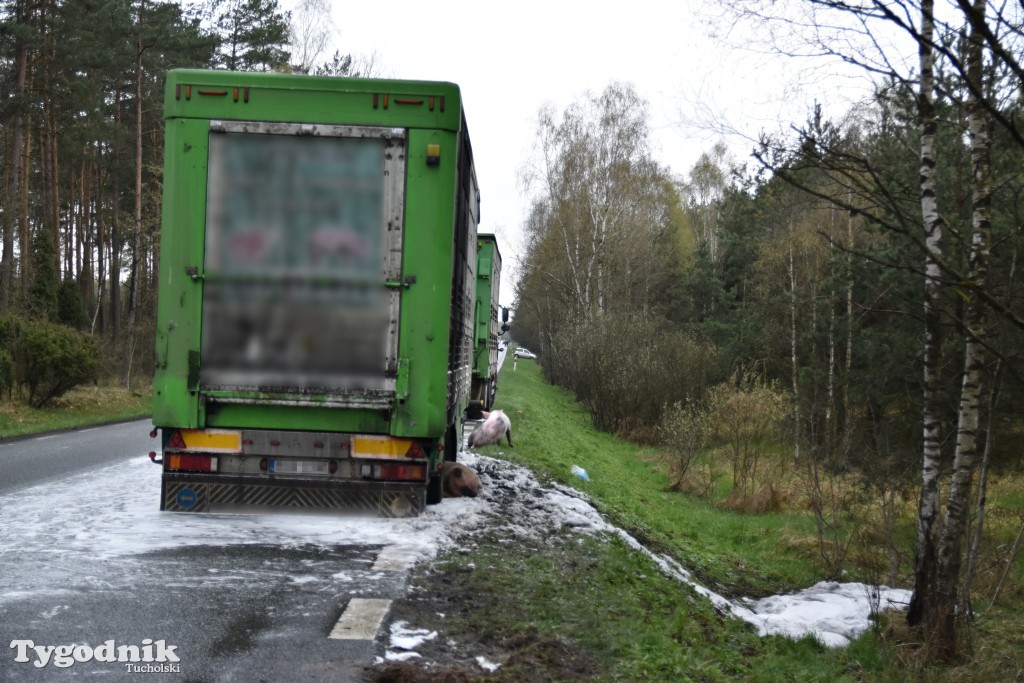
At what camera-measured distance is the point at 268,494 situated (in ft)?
25.3

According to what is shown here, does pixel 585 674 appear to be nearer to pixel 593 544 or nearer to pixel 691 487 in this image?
pixel 593 544

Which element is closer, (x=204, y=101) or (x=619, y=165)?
(x=204, y=101)

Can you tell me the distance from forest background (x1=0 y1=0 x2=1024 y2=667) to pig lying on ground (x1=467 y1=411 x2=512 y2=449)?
4.51 m

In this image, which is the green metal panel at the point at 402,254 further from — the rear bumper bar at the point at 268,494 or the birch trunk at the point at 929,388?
the birch trunk at the point at 929,388

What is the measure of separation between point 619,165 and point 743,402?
78.2 ft

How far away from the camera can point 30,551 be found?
670 centimetres

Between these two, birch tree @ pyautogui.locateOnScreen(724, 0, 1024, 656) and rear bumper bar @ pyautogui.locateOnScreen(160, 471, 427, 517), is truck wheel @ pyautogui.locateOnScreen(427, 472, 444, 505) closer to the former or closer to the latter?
rear bumper bar @ pyautogui.locateOnScreen(160, 471, 427, 517)

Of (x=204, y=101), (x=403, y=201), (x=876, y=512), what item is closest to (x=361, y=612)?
(x=403, y=201)

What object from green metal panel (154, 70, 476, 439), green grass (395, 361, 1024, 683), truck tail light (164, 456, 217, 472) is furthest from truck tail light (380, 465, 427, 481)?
truck tail light (164, 456, 217, 472)

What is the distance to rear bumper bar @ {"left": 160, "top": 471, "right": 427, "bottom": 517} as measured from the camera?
772 centimetres

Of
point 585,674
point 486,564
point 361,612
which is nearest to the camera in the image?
point 585,674

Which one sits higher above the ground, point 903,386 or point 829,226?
point 829,226

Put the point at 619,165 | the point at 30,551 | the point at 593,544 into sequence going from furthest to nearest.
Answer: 1. the point at 619,165
2. the point at 593,544
3. the point at 30,551

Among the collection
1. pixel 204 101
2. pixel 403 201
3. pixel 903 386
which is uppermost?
pixel 204 101
